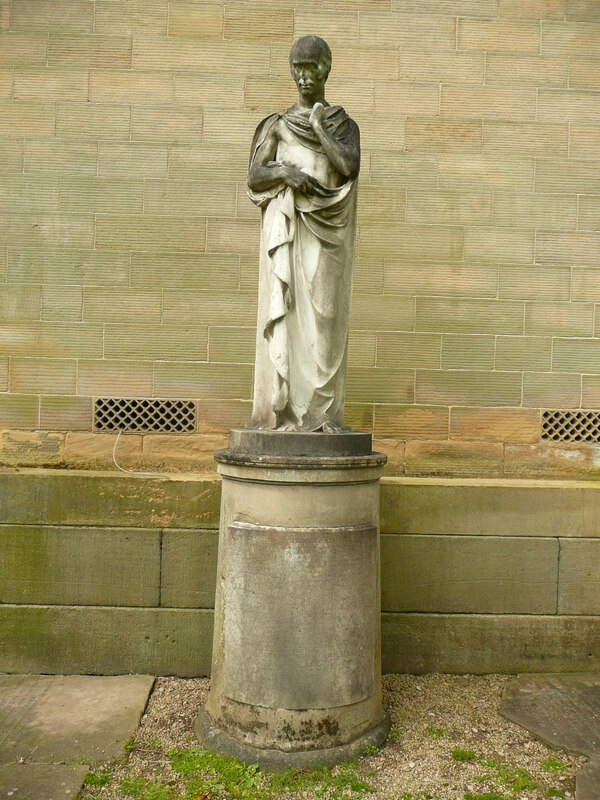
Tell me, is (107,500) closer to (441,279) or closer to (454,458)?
(454,458)

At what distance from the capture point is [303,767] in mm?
2963

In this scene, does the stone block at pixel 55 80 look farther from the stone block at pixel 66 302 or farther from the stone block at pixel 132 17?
the stone block at pixel 66 302

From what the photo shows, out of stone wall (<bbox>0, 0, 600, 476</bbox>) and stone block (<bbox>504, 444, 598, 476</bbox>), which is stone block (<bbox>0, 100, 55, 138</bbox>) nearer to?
stone wall (<bbox>0, 0, 600, 476</bbox>)

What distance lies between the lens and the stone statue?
314 centimetres

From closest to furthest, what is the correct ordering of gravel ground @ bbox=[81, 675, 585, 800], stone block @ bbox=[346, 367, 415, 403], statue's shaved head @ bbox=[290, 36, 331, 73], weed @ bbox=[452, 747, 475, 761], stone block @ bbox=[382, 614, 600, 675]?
gravel ground @ bbox=[81, 675, 585, 800] → statue's shaved head @ bbox=[290, 36, 331, 73] → weed @ bbox=[452, 747, 475, 761] → stone block @ bbox=[382, 614, 600, 675] → stone block @ bbox=[346, 367, 415, 403]

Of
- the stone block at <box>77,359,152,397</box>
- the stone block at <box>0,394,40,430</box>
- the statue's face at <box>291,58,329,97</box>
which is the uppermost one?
the statue's face at <box>291,58,329,97</box>

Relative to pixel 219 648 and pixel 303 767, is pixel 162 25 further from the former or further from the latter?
pixel 303 767

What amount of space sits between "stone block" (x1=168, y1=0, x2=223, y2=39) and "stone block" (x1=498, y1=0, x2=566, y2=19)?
2.11m

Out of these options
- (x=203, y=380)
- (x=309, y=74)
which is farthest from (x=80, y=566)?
(x=309, y=74)

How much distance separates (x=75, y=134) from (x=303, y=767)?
436 centimetres

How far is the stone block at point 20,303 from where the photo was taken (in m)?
4.64

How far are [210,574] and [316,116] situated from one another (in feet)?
9.43

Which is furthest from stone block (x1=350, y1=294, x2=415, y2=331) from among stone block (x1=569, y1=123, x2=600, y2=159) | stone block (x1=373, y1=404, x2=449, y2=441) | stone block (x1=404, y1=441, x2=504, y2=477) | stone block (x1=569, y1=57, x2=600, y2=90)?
stone block (x1=569, y1=57, x2=600, y2=90)

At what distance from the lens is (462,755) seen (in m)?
3.23
